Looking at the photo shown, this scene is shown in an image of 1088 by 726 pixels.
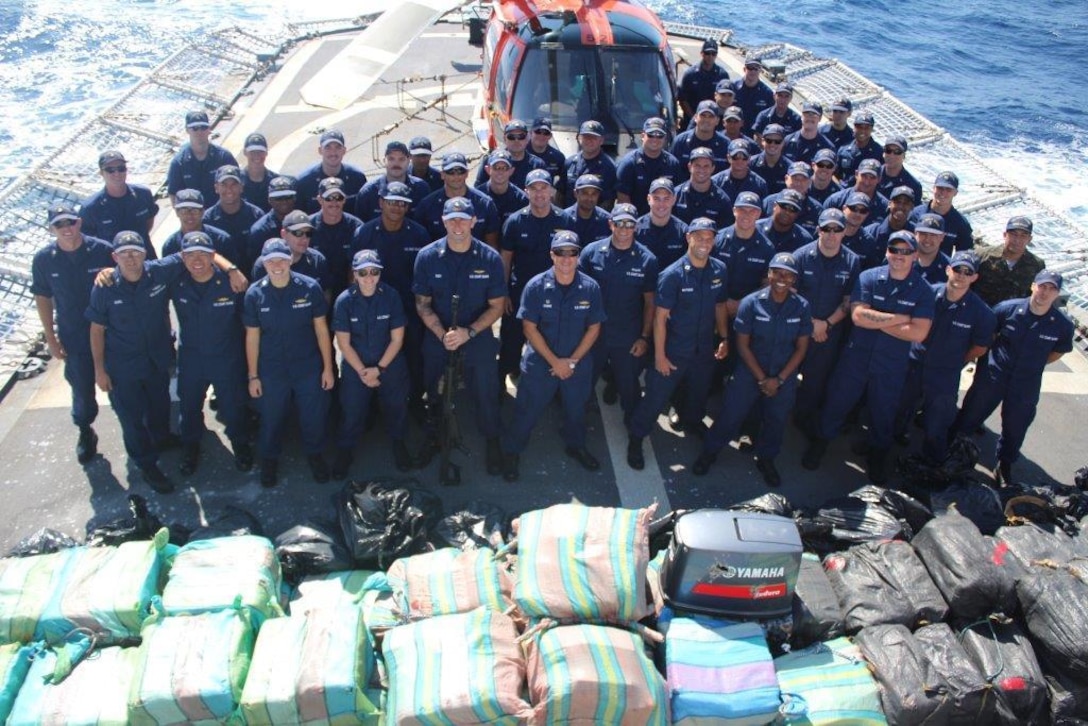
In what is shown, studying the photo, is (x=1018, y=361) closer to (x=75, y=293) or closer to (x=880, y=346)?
(x=880, y=346)

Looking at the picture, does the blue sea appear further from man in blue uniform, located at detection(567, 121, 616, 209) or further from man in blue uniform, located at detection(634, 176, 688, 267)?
man in blue uniform, located at detection(634, 176, 688, 267)

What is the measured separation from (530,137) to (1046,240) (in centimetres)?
675

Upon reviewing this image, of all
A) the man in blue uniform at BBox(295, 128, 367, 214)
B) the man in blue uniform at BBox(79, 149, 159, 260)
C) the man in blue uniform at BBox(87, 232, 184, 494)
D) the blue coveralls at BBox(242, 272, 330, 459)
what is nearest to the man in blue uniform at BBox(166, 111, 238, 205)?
the man in blue uniform at BBox(79, 149, 159, 260)

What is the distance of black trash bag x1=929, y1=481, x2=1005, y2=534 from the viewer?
18.1ft

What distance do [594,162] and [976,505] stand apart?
4373 mm

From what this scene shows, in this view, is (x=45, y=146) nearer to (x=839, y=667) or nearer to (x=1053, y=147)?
(x=839, y=667)

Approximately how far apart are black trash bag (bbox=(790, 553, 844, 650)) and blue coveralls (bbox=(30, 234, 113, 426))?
5049mm

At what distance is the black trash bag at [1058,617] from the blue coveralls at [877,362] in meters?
1.81

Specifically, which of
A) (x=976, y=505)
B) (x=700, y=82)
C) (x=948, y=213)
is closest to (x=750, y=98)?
(x=700, y=82)

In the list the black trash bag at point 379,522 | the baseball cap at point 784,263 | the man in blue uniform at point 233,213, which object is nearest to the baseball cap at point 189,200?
the man in blue uniform at point 233,213

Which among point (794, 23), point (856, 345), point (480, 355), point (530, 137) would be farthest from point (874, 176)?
point (794, 23)

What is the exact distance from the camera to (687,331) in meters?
6.11

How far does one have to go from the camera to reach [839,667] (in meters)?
4.32

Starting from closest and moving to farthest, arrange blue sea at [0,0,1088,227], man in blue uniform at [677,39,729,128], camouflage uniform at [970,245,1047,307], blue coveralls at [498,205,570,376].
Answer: blue coveralls at [498,205,570,376], camouflage uniform at [970,245,1047,307], man in blue uniform at [677,39,729,128], blue sea at [0,0,1088,227]
